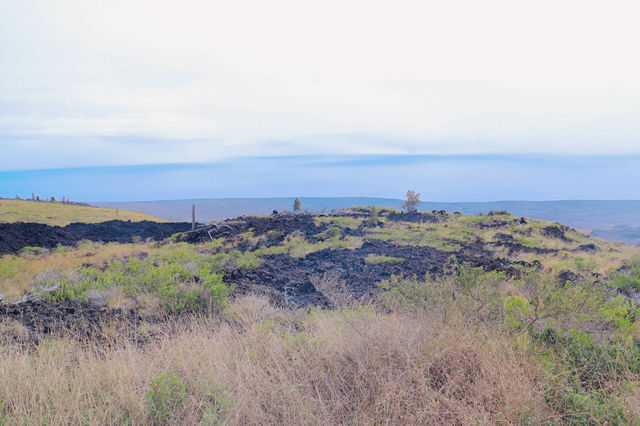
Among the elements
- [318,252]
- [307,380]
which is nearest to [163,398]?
[307,380]

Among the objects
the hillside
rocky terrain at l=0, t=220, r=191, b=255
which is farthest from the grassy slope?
the hillside

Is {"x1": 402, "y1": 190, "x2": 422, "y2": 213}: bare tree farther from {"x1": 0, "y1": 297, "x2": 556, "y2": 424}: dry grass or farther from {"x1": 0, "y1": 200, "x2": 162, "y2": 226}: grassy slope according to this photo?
{"x1": 0, "y1": 297, "x2": 556, "y2": 424}: dry grass

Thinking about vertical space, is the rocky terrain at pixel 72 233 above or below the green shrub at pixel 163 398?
below

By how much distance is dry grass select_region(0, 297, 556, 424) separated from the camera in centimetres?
320

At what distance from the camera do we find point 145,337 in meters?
5.43

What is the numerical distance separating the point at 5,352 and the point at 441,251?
13087mm

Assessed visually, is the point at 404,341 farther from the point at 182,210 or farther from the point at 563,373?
the point at 182,210

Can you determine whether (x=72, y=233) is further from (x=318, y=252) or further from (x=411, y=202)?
(x=411, y=202)

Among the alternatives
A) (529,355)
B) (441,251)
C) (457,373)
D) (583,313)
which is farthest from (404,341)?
(441,251)

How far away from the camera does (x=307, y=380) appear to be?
12.2 ft

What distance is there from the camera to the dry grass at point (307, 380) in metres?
3.20

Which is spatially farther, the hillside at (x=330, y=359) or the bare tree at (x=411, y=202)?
the bare tree at (x=411, y=202)

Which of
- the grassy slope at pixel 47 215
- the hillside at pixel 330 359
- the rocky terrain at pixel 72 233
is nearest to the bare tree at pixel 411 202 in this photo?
the rocky terrain at pixel 72 233

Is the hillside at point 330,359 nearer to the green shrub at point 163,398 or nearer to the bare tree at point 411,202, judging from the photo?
the green shrub at point 163,398
